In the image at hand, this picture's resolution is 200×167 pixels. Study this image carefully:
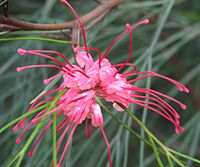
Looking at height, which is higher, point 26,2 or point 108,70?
point 26,2

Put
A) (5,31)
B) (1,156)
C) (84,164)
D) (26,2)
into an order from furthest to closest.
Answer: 1. (26,2)
2. (84,164)
3. (1,156)
4. (5,31)

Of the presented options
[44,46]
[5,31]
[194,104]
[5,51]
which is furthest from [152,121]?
[5,31]

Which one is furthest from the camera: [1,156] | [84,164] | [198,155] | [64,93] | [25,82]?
[198,155]

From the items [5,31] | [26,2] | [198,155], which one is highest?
[26,2]

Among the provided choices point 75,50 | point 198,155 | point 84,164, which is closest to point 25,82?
point 84,164

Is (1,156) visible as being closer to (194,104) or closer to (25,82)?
(25,82)

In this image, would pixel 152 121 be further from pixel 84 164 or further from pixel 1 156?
pixel 1 156

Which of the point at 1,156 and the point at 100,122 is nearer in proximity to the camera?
the point at 100,122
